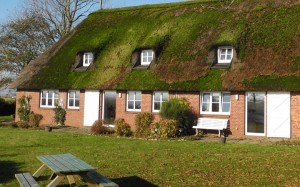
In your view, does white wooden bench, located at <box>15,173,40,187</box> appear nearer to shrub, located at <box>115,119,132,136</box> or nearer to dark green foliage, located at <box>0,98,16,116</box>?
shrub, located at <box>115,119,132,136</box>

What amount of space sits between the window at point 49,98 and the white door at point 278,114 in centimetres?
1523

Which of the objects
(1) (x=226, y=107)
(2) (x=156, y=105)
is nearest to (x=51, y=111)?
(2) (x=156, y=105)

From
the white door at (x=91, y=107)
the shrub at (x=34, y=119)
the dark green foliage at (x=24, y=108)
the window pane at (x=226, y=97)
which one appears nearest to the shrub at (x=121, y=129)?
the white door at (x=91, y=107)

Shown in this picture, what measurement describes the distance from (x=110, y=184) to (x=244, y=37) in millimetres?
17194

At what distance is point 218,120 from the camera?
21.6 meters

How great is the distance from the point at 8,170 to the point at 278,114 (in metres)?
14.1

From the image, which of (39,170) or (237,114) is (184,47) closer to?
(237,114)

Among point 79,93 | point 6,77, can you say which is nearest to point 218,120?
point 79,93

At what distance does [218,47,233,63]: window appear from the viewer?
2286cm

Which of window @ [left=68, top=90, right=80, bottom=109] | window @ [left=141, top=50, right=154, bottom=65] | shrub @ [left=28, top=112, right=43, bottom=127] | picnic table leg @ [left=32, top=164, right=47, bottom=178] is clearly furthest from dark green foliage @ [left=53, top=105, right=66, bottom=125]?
picnic table leg @ [left=32, top=164, right=47, bottom=178]

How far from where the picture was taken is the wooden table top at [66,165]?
744 cm

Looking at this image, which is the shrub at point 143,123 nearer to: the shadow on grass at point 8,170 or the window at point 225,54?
the window at point 225,54

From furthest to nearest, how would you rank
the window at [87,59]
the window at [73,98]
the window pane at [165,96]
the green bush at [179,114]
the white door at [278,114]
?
1. the window at [87,59]
2. the window at [73,98]
3. the window pane at [165,96]
4. the green bush at [179,114]
5. the white door at [278,114]

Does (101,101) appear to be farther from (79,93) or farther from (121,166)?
(121,166)
